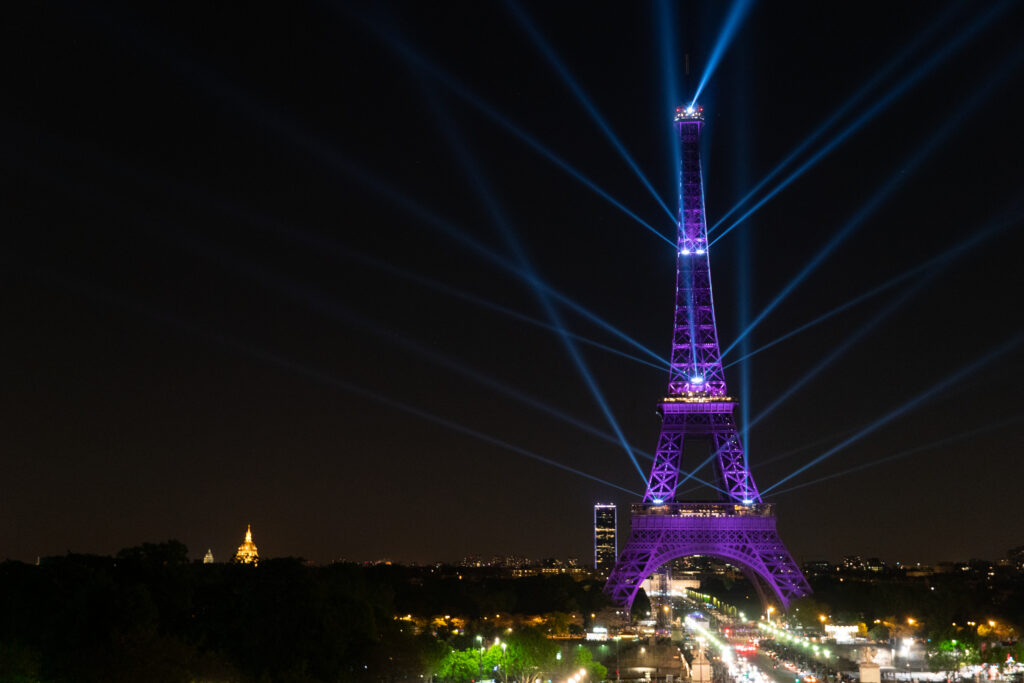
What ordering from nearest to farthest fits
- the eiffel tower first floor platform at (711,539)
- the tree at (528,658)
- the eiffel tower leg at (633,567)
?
the tree at (528,658) < the eiffel tower first floor platform at (711,539) < the eiffel tower leg at (633,567)

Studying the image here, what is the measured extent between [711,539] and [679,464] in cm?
705

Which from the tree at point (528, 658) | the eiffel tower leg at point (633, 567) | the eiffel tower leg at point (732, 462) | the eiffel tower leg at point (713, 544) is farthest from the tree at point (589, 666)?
the eiffel tower leg at point (732, 462)

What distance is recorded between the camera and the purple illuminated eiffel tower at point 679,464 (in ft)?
293

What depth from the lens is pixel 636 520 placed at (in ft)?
295

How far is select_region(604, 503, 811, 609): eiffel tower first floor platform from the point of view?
8912 cm

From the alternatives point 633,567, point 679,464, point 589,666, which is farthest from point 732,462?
point 589,666

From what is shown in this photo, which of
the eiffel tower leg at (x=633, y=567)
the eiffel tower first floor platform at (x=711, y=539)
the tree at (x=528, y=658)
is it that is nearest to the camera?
the tree at (x=528, y=658)

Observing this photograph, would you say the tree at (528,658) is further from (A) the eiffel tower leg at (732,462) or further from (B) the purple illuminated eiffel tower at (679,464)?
(A) the eiffel tower leg at (732,462)

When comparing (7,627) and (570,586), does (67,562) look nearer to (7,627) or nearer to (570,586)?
(7,627)

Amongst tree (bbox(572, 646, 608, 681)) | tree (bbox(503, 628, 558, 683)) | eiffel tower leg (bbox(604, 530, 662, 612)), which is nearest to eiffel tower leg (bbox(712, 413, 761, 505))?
eiffel tower leg (bbox(604, 530, 662, 612))

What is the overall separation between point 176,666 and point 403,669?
44.6ft

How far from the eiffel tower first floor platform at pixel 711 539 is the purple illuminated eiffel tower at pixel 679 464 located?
80 mm

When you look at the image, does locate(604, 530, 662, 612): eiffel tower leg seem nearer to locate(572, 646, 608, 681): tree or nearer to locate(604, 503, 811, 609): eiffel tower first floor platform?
locate(604, 503, 811, 609): eiffel tower first floor platform

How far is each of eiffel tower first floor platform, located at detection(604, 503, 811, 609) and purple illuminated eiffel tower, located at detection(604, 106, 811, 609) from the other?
8 cm
